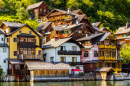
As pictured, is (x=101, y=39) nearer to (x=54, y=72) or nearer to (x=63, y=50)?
(x=63, y=50)

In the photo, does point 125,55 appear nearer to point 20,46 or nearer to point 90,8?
point 20,46

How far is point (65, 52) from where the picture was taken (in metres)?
75.9

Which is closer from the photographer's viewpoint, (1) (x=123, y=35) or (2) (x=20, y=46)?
(2) (x=20, y=46)

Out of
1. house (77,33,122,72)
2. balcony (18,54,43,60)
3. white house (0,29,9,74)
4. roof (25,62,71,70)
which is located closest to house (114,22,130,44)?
house (77,33,122,72)

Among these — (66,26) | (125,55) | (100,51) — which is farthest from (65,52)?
(125,55)

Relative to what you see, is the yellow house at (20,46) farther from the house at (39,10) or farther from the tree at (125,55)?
the house at (39,10)

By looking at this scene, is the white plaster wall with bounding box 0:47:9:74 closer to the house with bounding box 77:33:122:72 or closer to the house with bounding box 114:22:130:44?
the house with bounding box 77:33:122:72

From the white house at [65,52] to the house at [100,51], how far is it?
2392 mm

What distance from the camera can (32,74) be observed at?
6612 centimetres

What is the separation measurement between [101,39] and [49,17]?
34354mm

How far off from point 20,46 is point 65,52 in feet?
37.1

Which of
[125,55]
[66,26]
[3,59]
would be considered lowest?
[3,59]

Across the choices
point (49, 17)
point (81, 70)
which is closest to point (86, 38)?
point (81, 70)

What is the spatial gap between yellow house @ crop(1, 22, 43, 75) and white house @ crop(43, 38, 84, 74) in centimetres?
311
